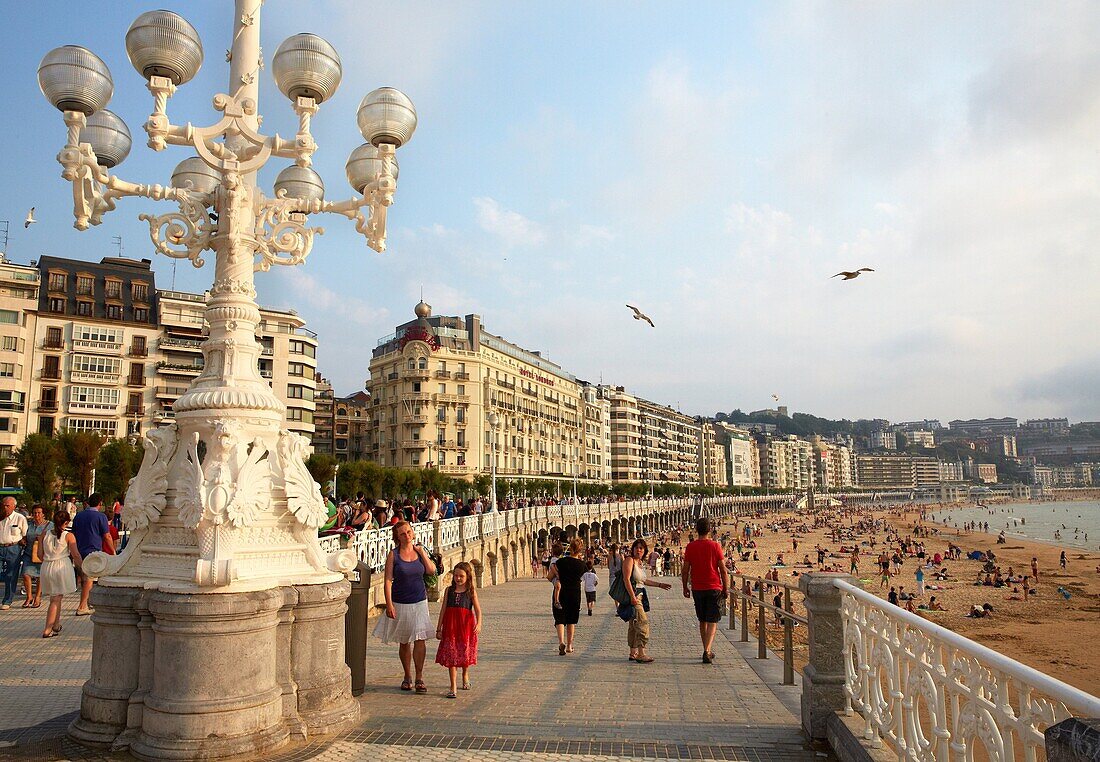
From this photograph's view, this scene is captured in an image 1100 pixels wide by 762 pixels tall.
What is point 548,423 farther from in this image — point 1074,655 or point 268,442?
point 268,442

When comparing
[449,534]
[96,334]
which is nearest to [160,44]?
[449,534]

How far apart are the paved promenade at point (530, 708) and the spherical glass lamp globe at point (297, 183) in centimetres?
515

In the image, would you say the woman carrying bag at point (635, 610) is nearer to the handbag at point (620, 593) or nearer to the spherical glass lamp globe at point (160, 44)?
the handbag at point (620, 593)

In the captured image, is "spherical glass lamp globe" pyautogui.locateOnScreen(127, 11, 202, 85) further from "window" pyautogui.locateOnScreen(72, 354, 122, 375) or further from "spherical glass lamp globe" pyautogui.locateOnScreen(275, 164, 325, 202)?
"window" pyautogui.locateOnScreen(72, 354, 122, 375)

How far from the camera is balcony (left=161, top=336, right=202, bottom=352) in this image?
52938 mm

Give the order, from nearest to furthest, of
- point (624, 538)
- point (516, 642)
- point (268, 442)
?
point (268, 442)
point (516, 642)
point (624, 538)

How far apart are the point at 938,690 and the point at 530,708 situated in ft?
11.9

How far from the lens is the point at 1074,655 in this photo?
20.4 metres

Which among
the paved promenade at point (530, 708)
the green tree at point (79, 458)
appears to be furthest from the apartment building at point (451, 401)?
the paved promenade at point (530, 708)

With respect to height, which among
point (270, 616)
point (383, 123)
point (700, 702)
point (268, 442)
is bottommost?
point (700, 702)

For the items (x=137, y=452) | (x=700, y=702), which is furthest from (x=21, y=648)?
(x=137, y=452)

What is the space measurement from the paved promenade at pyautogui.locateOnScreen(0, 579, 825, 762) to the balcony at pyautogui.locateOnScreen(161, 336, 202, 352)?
47485 mm

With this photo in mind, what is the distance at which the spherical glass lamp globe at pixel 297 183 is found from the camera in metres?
7.93

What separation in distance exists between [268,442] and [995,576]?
45.2 m
